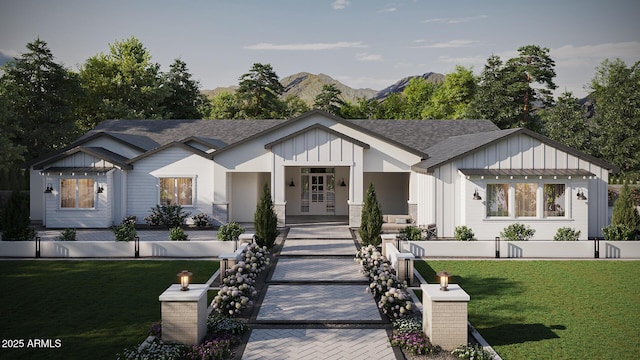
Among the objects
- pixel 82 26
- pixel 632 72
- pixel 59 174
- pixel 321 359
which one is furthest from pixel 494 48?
pixel 321 359

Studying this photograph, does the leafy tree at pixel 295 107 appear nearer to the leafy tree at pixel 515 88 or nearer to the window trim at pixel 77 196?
the leafy tree at pixel 515 88

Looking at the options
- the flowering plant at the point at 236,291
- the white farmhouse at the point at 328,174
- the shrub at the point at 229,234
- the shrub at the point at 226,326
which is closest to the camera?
the shrub at the point at 226,326

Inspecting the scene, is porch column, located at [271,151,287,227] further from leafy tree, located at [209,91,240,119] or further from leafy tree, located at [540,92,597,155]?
leafy tree, located at [209,91,240,119]

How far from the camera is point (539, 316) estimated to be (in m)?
9.26

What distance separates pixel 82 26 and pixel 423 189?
21413mm

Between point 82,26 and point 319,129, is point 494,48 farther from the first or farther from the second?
point 82,26

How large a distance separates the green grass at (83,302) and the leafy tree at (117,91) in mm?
31826

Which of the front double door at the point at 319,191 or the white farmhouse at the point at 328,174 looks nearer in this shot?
the white farmhouse at the point at 328,174

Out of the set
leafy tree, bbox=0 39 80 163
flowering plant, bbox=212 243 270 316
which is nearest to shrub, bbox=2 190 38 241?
flowering plant, bbox=212 243 270 316

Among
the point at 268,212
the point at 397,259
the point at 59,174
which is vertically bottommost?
the point at 397,259

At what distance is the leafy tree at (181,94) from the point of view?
52.3 metres

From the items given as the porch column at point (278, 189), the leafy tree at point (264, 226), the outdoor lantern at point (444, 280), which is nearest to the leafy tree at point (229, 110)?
the porch column at point (278, 189)

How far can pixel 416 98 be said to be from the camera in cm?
6272

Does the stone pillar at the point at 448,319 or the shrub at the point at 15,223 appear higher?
the shrub at the point at 15,223
